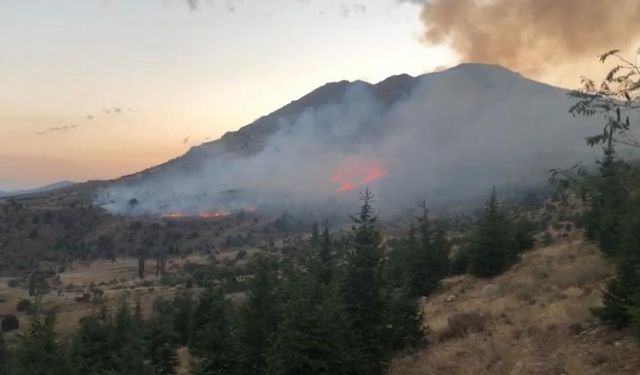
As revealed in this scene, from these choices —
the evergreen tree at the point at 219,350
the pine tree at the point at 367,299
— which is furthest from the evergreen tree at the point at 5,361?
the pine tree at the point at 367,299

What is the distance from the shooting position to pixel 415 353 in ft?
62.4

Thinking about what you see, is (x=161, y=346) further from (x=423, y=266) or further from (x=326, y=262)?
(x=423, y=266)

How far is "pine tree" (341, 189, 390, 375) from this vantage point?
54.7ft

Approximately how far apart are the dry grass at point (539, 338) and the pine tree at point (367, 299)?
36.9 inches

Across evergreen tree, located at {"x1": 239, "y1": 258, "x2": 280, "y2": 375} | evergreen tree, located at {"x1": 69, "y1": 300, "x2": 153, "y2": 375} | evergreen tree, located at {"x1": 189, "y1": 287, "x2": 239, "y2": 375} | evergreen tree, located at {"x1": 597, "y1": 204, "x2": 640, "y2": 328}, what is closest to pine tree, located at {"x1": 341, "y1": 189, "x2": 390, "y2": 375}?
evergreen tree, located at {"x1": 239, "y1": 258, "x2": 280, "y2": 375}

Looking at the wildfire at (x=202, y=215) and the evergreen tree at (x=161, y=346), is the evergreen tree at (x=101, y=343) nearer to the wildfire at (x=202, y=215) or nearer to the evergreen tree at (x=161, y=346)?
the evergreen tree at (x=161, y=346)

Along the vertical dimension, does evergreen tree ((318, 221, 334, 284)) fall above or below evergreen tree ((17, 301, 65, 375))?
above

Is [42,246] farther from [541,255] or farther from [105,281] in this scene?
[541,255]

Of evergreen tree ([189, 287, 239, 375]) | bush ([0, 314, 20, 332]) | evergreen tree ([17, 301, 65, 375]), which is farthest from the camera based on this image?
bush ([0, 314, 20, 332])

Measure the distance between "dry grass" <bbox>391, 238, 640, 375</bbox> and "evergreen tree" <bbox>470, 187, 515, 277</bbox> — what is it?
8722mm

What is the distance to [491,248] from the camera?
3644 cm

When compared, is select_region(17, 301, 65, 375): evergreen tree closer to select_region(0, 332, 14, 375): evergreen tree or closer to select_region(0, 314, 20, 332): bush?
select_region(0, 332, 14, 375): evergreen tree

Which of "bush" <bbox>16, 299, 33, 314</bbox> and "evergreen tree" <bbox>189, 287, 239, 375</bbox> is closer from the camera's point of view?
"evergreen tree" <bbox>189, 287, 239, 375</bbox>

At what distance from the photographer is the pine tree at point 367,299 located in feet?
54.7
